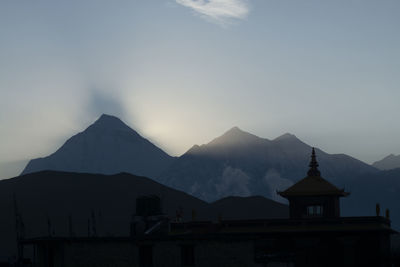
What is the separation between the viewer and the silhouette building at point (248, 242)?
52.5 metres

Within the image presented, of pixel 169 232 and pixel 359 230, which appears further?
pixel 169 232

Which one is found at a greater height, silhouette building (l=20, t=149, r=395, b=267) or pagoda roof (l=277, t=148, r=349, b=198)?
pagoda roof (l=277, t=148, r=349, b=198)

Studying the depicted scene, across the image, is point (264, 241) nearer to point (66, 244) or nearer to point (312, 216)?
point (312, 216)

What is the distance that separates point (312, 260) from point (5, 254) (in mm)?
100150

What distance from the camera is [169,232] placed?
6506 centimetres

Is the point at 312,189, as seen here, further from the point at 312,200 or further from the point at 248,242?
the point at 248,242

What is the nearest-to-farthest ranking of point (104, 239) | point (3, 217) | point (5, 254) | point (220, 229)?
point (104, 239)
point (220, 229)
point (5, 254)
point (3, 217)

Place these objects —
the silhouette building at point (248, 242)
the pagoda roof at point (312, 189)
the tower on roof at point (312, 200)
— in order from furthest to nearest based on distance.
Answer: the tower on roof at point (312, 200) < the pagoda roof at point (312, 189) < the silhouette building at point (248, 242)

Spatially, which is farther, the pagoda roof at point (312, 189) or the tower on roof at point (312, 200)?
the tower on roof at point (312, 200)

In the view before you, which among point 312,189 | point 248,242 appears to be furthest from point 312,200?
point 248,242

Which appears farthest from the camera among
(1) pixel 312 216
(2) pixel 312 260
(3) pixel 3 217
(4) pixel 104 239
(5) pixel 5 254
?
(3) pixel 3 217

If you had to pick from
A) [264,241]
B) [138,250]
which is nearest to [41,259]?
[138,250]

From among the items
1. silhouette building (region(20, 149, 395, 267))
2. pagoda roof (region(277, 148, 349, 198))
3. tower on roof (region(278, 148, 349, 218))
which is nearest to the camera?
silhouette building (region(20, 149, 395, 267))

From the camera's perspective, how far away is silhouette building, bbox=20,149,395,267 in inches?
2066
